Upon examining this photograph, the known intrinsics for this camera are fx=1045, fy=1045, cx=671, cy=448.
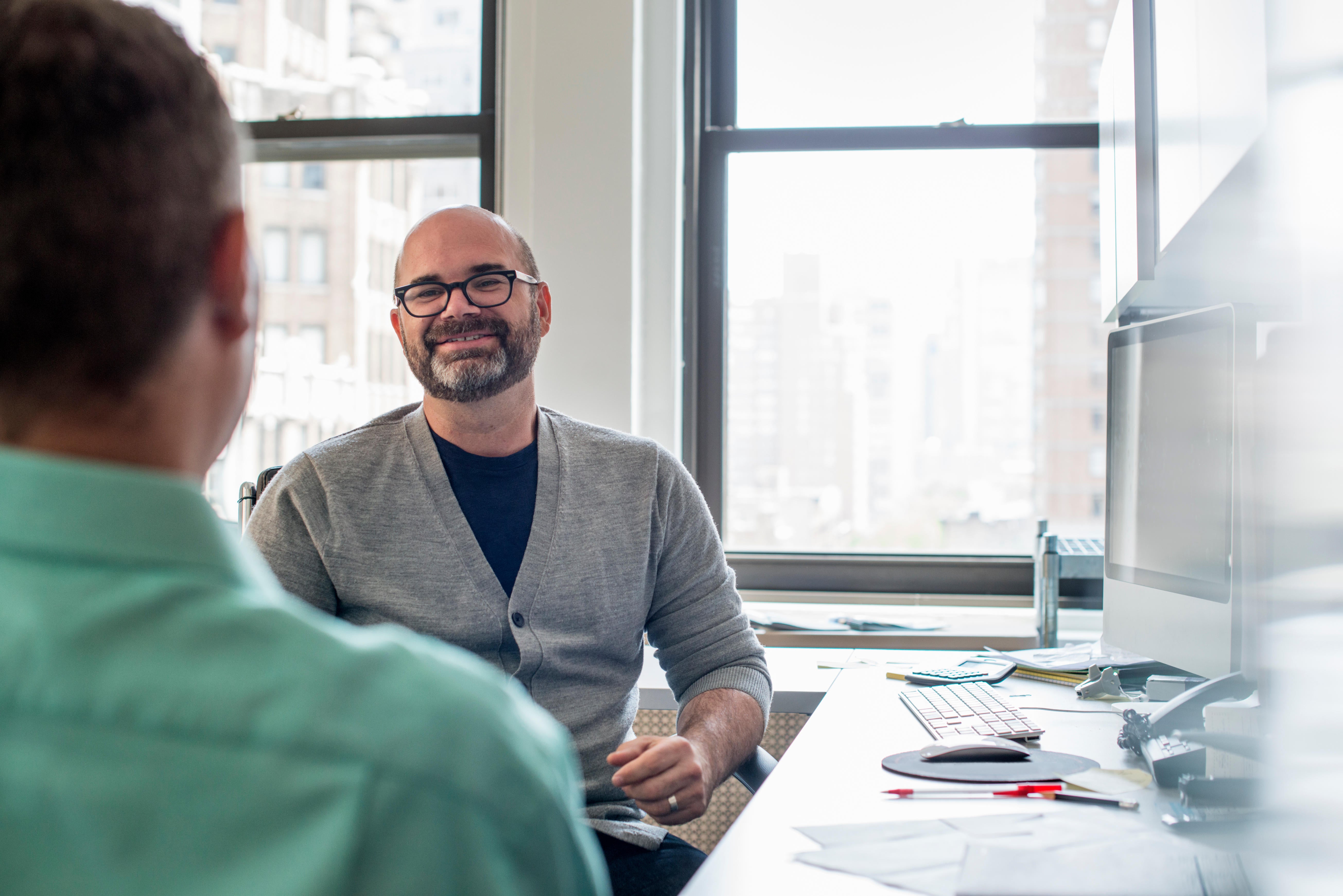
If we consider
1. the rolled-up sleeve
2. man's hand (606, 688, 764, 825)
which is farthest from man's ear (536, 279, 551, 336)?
man's hand (606, 688, 764, 825)

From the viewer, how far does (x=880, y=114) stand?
2.71 m

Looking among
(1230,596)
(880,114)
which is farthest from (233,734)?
(880,114)

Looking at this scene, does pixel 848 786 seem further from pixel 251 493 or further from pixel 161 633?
pixel 251 493

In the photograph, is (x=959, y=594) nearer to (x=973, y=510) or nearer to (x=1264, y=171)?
(x=973, y=510)

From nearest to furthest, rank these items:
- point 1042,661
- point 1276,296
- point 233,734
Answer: point 233,734, point 1276,296, point 1042,661

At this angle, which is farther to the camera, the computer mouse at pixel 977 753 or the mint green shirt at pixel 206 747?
the computer mouse at pixel 977 753

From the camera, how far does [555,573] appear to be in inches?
61.2

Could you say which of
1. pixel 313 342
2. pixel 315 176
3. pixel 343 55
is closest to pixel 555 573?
pixel 313 342

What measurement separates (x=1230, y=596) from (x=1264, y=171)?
494 millimetres

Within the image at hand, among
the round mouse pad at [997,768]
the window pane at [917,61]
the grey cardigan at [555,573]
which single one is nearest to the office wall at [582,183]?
the window pane at [917,61]

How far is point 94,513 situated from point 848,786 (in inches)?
34.3

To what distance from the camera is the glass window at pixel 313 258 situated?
9.27ft

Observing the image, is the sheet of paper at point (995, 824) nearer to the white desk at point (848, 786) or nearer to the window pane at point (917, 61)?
the white desk at point (848, 786)

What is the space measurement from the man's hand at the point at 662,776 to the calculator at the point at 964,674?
588 millimetres
